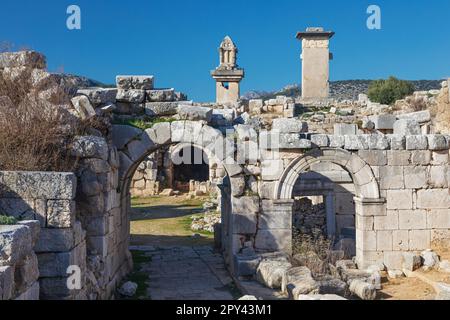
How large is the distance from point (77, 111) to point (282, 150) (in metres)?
3.94

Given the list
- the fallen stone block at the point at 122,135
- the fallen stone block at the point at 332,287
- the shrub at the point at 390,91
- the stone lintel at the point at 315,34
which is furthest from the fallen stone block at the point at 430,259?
the shrub at the point at 390,91

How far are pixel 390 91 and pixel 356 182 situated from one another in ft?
95.3

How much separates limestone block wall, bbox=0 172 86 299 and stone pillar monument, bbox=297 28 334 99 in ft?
70.2

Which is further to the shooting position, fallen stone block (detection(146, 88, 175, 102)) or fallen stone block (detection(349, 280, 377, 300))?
fallen stone block (detection(146, 88, 175, 102))

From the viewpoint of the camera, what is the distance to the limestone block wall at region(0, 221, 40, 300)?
3.92 meters

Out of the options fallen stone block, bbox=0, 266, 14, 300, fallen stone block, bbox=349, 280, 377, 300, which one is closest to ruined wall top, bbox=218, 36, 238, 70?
fallen stone block, bbox=349, 280, 377, 300

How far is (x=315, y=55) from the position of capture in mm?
25250

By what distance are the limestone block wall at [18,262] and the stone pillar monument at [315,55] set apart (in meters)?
22.2

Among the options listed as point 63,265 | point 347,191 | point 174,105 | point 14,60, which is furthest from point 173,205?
point 63,265

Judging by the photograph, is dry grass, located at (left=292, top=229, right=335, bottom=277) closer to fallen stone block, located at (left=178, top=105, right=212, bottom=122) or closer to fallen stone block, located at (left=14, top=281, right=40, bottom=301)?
fallen stone block, located at (left=178, top=105, right=212, bottom=122)

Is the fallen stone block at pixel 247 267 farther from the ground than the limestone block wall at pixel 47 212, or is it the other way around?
the limestone block wall at pixel 47 212

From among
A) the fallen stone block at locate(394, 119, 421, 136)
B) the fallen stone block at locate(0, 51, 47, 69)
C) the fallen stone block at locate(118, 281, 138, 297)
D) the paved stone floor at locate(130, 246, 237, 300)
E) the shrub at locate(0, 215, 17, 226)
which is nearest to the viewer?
the shrub at locate(0, 215, 17, 226)

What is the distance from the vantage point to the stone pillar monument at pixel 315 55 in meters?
25.2

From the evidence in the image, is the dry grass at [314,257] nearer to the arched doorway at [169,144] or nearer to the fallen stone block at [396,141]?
the arched doorway at [169,144]
